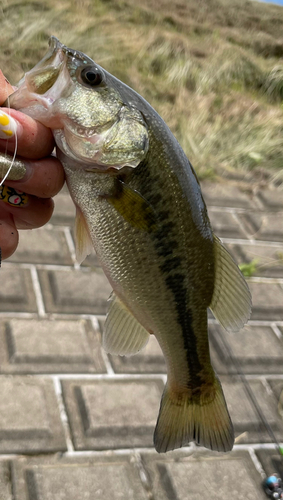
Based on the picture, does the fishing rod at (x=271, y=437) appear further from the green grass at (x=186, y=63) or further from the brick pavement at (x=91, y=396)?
the green grass at (x=186, y=63)

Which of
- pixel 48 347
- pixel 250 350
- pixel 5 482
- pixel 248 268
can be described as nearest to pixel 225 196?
pixel 248 268

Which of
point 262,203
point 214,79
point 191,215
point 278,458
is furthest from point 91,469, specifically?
point 214,79

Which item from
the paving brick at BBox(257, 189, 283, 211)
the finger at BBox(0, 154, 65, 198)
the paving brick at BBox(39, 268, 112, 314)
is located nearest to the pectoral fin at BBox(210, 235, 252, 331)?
the finger at BBox(0, 154, 65, 198)

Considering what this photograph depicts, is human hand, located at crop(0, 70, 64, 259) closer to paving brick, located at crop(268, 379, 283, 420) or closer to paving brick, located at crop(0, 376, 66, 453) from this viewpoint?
paving brick, located at crop(0, 376, 66, 453)

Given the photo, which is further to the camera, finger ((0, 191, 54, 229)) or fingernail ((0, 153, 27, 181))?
finger ((0, 191, 54, 229))

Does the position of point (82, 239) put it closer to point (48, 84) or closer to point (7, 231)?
point (7, 231)
